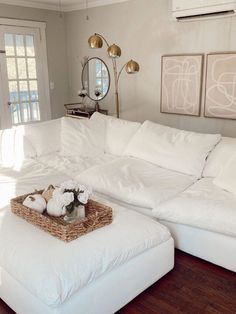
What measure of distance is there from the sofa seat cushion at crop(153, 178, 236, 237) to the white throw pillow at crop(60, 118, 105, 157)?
1428 millimetres

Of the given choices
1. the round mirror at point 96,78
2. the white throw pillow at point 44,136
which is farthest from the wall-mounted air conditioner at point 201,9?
the white throw pillow at point 44,136

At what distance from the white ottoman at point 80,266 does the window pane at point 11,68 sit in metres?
3.35

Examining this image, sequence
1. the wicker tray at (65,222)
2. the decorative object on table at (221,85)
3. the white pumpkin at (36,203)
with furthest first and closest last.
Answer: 1. the decorative object on table at (221,85)
2. the white pumpkin at (36,203)
3. the wicker tray at (65,222)

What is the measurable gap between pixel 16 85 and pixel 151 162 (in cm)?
288

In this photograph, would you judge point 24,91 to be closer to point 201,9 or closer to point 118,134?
point 118,134

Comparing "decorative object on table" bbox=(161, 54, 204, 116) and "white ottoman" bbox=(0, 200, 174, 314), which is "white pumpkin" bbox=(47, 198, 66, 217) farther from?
"decorative object on table" bbox=(161, 54, 204, 116)

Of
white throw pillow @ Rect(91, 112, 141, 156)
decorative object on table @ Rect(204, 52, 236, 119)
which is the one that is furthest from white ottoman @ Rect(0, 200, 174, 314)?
decorative object on table @ Rect(204, 52, 236, 119)

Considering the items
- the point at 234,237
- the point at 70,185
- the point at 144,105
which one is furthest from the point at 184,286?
the point at 144,105

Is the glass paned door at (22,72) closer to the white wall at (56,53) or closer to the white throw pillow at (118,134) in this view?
the white wall at (56,53)

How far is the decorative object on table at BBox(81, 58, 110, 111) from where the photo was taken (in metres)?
5.04

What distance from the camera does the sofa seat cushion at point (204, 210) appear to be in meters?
2.22

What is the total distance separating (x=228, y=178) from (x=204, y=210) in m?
0.46

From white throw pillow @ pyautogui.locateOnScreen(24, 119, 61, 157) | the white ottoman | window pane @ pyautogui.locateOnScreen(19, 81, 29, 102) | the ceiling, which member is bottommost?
the white ottoman

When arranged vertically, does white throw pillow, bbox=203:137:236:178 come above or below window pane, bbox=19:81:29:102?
below
